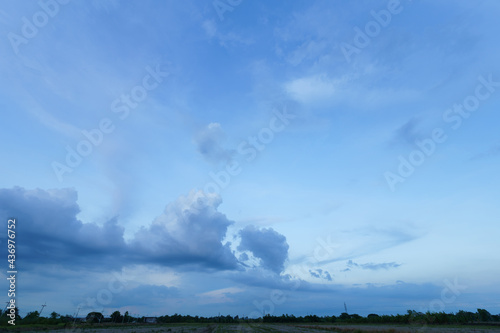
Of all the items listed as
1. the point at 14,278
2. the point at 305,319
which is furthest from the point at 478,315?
the point at 14,278

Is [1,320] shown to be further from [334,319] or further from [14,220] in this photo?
[334,319]

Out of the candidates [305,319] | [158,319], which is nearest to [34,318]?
[158,319]

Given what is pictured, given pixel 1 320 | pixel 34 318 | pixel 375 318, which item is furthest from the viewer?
pixel 375 318

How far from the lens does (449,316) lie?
5002 inches

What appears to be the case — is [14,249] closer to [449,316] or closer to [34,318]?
[34,318]

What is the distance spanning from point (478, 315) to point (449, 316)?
1582 centimetres

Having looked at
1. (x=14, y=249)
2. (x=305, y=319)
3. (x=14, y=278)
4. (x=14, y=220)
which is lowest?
(x=305, y=319)

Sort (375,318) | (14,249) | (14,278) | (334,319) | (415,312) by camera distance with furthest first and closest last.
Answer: (334,319) → (375,318) → (415,312) → (14,278) → (14,249)

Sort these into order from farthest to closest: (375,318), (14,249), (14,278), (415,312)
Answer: (375,318), (415,312), (14,278), (14,249)

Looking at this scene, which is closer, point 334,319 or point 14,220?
point 14,220

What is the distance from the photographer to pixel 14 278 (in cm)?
3222

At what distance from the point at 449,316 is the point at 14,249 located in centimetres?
15932

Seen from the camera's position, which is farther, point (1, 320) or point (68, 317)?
point (68, 317)

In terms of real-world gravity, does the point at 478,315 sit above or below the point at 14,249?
below
